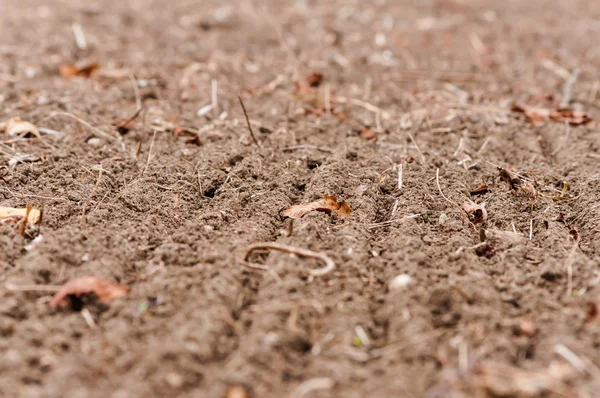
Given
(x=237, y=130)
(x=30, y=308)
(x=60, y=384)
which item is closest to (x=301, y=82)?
(x=237, y=130)

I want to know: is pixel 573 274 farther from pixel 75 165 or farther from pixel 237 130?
pixel 75 165

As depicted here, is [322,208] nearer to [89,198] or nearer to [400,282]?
[400,282]

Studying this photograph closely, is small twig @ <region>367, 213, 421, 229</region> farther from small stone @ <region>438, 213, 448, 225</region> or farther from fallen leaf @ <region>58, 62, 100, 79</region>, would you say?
fallen leaf @ <region>58, 62, 100, 79</region>

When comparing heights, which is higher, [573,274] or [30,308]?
[30,308]

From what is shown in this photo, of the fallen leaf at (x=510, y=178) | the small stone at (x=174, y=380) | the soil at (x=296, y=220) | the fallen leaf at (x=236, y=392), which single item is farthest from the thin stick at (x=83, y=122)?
the fallen leaf at (x=510, y=178)

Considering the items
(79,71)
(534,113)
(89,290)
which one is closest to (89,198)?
(89,290)

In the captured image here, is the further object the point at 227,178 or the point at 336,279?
the point at 227,178
